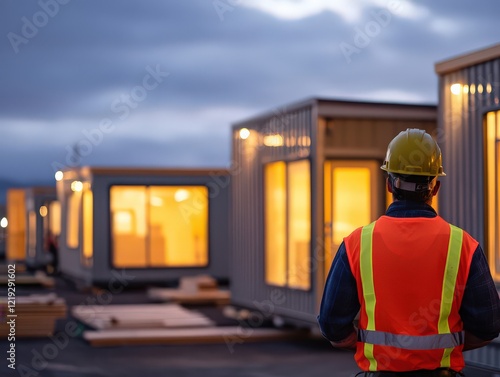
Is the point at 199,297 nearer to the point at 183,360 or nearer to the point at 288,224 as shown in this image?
the point at 288,224

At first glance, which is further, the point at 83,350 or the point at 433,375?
the point at 83,350

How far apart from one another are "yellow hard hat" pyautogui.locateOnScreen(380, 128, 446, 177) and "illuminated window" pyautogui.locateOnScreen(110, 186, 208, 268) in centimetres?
1997

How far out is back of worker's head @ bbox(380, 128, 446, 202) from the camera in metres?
3.31

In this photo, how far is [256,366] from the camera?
1088 cm

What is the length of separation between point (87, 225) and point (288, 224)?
11333 mm

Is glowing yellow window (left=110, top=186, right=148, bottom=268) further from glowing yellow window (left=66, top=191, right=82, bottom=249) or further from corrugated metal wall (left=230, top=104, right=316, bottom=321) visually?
corrugated metal wall (left=230, top=104, right=316, bottom=321)

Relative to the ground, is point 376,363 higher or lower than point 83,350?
higher

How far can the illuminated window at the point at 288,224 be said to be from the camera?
13039 mm

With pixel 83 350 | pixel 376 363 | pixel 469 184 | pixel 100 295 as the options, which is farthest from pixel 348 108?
pixel 100 295

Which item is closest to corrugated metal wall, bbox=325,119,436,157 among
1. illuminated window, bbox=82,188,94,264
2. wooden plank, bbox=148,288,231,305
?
wooden plank, bbox=148,288,231,305

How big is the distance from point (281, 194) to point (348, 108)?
1.92m

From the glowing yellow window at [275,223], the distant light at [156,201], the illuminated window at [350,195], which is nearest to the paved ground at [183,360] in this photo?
the glowing yellow window at [275,223]

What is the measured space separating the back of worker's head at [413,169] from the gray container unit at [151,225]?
19904 millimetres

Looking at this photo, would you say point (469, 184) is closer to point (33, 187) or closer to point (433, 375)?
point (433, 375)
